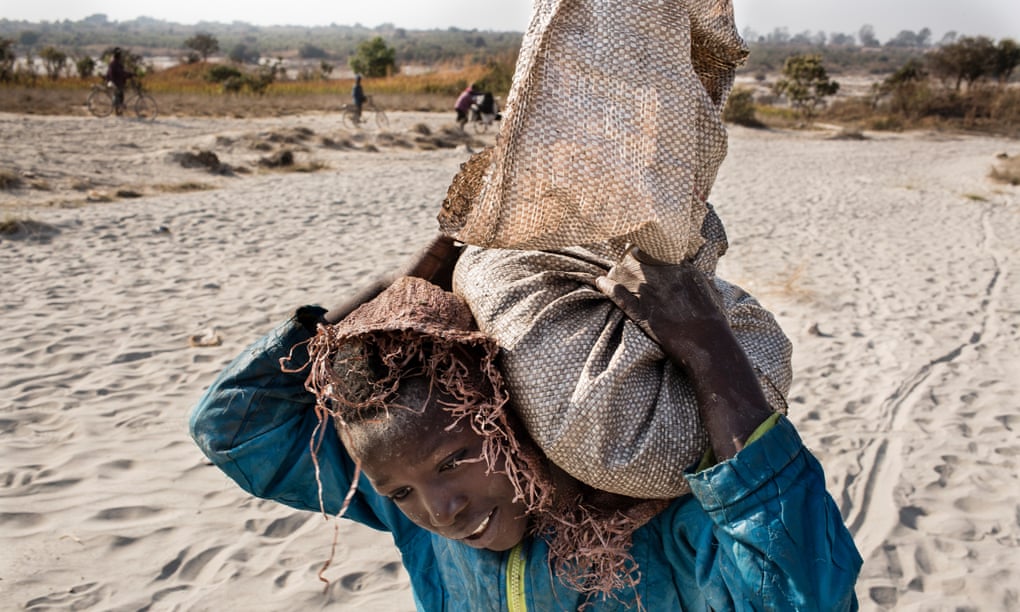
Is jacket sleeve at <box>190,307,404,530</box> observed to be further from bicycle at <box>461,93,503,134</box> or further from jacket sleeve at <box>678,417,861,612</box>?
bicycle at <box>461,93,503,134</box>

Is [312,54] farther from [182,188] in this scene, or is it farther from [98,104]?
[182,188]

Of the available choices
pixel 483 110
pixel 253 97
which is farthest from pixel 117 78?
pixel 253 97

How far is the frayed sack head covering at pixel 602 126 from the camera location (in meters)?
→ 0.95

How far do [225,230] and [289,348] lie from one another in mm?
7548

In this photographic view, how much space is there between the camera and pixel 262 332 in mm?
5645

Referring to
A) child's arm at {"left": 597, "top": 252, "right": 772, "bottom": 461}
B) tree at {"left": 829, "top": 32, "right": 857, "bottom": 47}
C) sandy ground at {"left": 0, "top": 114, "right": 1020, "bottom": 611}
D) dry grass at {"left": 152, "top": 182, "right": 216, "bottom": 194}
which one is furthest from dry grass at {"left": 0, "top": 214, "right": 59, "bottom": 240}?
tree at {"left": 829, "top": 32, "right": 857, "bottom": 47}

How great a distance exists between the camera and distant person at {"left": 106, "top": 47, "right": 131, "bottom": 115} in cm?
1719

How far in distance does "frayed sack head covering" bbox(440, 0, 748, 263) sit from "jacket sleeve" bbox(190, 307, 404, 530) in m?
0.66

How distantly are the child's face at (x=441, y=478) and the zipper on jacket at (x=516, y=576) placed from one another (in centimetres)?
13

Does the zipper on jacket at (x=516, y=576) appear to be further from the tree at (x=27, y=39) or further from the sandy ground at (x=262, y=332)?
the tree at (x=27, y=39)

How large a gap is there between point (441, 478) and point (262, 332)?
482cm

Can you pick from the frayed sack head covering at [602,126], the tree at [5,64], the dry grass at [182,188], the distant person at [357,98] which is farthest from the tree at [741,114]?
the frayed sack head covering at [602,126]

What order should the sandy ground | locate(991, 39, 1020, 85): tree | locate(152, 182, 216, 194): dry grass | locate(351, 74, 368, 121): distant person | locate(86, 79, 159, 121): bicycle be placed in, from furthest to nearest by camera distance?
locate(991, 39, 1020, 85): tree < locate(351, 74, 368, 121): distant person < locate(86, 79, 159, 121): bicycle < locate(152, 182, 216, 194): dry grass < the sandy ground

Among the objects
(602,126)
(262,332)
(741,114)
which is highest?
(741,114)
